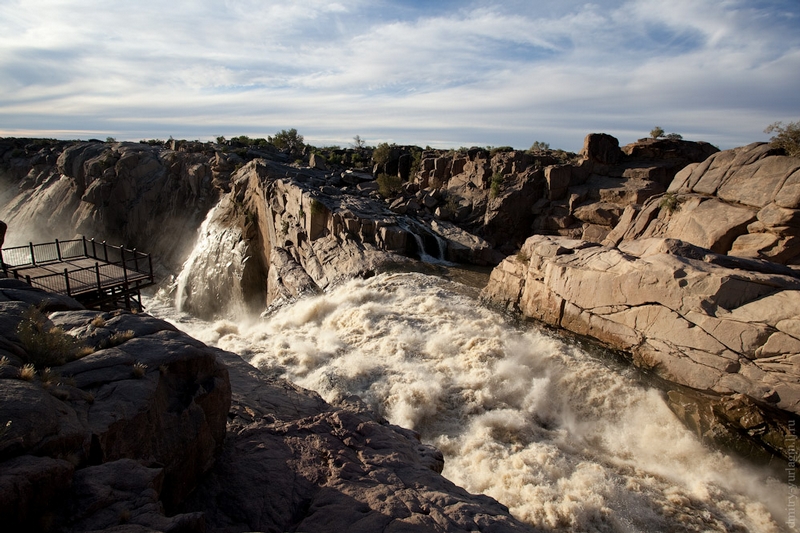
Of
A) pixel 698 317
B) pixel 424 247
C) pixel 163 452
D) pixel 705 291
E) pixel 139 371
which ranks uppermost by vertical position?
pixel 139 371

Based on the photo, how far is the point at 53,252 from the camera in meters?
31.1

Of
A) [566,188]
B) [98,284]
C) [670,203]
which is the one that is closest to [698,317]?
[670,203]

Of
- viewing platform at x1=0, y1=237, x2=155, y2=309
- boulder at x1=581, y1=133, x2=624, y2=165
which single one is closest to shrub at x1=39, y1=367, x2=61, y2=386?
viewing platform at x1=0, y1=237, x2=155, y2=309

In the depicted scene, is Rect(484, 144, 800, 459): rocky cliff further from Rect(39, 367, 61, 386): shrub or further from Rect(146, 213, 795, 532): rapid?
Rect(39, 367, 61, 386): shrub

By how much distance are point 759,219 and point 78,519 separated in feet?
60.7

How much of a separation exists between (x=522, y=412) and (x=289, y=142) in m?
47.6

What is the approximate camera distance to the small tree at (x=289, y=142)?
4777 cm

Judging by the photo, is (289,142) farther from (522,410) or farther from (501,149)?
(522,410)

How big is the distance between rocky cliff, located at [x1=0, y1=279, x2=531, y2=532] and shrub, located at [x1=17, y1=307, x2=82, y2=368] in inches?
0.5

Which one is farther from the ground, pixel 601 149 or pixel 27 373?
pixel 601 149

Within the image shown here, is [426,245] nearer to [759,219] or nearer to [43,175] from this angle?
[759,219]

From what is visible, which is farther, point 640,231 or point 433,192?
point 433,192

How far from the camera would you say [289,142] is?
5131 cm

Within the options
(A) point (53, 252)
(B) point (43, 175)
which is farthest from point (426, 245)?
(B) point (43, 175)
